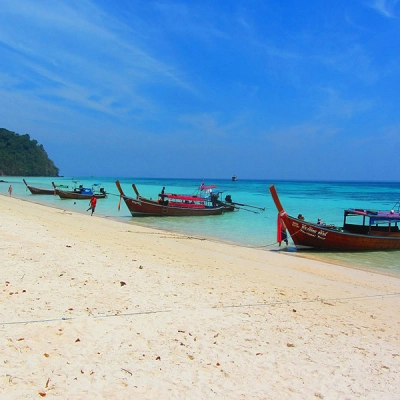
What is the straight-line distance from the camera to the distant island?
133 meters

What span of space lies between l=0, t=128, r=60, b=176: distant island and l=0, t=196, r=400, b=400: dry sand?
459 ft

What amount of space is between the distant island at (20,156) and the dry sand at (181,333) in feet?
459

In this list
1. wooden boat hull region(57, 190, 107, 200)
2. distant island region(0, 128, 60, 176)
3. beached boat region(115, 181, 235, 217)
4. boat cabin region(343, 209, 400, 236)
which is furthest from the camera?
distant island region(0, 128, 60, 176)

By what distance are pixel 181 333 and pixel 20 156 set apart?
15173 centimetres

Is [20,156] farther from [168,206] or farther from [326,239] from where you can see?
[326,239]

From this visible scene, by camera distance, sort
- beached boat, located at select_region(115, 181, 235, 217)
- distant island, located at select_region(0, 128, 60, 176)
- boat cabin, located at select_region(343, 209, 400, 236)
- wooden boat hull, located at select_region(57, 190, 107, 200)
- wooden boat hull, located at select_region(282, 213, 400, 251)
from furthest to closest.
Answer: distant island, located at select_region(0, 128, 60, 176) < wooden boat hull, located at select_region(57, 190, 107, 200) < beached boat, located at select_region(115, 181, 235, 217) < boat cabin, located at select_region(343, 209, 400, 236) < wooden boat hull, located at select_region(282, 213, 400, 251)

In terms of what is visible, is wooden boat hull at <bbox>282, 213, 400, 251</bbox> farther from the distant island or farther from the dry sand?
the distant island

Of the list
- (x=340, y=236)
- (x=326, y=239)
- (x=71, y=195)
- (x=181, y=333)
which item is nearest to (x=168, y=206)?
(x=326, y=239)

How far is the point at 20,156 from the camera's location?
459 feet

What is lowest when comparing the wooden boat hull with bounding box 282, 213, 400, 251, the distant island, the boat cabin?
the wooden boat hull with bounding box 282, 213, 400, 251

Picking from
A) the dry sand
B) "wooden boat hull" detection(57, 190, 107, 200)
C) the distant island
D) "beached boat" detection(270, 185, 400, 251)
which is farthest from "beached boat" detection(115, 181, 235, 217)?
the distant island

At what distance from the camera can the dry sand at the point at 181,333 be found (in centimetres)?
371

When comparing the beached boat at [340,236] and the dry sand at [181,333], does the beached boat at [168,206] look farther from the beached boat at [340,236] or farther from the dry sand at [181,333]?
the dry sand at [181,333]

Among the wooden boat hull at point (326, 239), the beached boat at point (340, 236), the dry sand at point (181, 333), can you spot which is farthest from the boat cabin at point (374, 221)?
the dry sand at point (181, 333)
